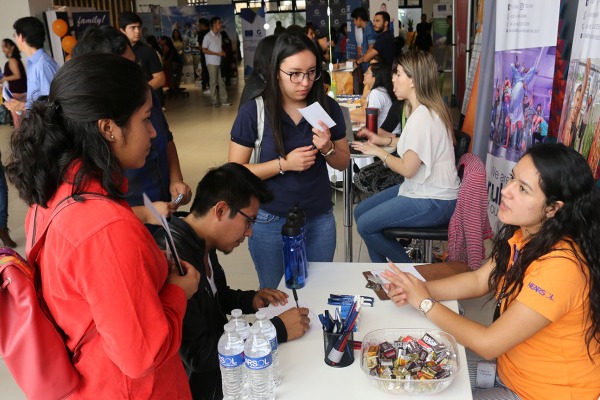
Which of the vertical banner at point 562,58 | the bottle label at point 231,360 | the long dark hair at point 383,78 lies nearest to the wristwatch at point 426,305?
the bottle label at point 231,360

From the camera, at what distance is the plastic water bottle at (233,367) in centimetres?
128

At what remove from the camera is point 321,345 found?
60.7 inches

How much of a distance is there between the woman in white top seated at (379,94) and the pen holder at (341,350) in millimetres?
3274

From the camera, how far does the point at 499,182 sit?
4.06 metres

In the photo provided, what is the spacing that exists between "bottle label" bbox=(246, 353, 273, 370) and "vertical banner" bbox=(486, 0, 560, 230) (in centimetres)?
289

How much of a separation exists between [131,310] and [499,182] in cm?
359

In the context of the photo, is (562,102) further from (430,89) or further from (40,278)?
(40,278)

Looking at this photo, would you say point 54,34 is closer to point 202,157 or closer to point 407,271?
point 202,157

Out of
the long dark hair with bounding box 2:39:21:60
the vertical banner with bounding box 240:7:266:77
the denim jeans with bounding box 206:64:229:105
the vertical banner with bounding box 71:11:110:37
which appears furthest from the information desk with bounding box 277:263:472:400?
the vertical banner with bounding box 240:7:266:77

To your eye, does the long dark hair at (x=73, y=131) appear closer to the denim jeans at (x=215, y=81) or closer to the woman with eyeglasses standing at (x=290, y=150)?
the woman with eyeglasses standing at (x=290, y=150)

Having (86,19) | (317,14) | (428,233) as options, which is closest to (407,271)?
(428,233)

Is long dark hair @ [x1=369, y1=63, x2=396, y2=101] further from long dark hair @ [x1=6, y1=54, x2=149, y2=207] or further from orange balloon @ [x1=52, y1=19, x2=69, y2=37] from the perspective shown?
orange balloon @ [x1=52, y1=19, x2=69, y2=37]

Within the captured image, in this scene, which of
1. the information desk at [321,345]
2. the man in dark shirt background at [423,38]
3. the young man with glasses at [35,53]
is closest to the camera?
the information desk at [321,345]

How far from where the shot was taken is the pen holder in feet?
4.63
